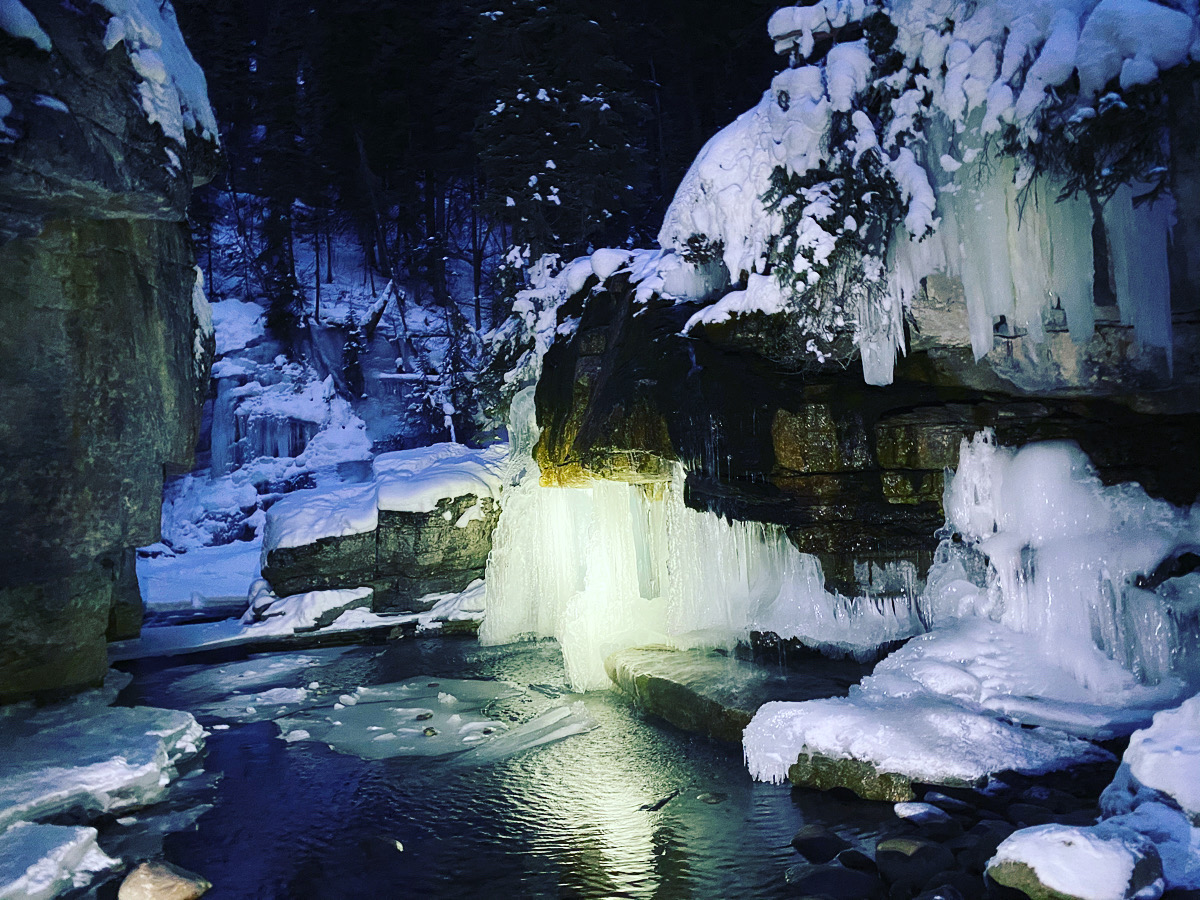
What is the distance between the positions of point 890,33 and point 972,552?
4899mm

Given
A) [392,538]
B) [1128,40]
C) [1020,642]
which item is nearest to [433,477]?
[392,538]

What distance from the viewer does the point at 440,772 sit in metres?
6.85

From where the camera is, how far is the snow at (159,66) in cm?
675

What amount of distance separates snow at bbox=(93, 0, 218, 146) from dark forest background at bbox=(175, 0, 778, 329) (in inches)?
290

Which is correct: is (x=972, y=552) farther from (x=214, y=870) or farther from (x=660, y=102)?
(x=660, y=102)

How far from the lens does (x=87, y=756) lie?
6.57 metres

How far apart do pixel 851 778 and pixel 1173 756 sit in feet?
6.60

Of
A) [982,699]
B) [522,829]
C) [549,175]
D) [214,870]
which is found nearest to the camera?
[214,870]

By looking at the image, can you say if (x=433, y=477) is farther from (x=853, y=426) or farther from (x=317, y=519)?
(x=853, y=426)

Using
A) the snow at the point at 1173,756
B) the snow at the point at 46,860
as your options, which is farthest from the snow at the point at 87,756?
the snow at the point at 1173,756

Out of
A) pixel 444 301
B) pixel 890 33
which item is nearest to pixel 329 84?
pixel 444 301

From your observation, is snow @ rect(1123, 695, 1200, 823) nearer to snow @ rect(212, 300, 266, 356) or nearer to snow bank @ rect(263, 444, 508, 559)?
snow bank @ rect(263, 444, 508, 559)

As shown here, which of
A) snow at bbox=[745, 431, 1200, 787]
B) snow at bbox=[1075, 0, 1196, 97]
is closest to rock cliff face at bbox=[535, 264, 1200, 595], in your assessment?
snow at bbox=[745, 431, 1200, 787]

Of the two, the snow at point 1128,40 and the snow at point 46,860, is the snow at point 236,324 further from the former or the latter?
the snow at point 1128,40
